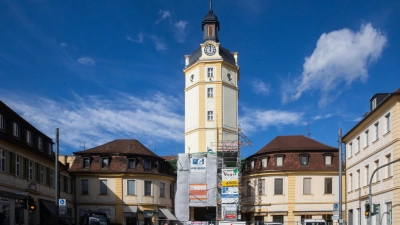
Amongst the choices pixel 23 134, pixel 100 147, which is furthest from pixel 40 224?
pixel 100 147

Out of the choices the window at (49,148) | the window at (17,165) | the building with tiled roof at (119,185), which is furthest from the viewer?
the building with tiled roof at (119,185)

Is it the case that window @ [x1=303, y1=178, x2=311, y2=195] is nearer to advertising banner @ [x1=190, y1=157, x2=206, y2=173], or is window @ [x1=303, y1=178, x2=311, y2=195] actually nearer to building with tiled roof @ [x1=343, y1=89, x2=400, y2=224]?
building with tiled roof @ [x1=343, y1=89, x2=400, y2=224]

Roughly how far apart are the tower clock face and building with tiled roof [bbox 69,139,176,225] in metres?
13.9

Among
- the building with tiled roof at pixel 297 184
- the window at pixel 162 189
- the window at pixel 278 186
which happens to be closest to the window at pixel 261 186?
the building with tiled roof at pixel 297 184

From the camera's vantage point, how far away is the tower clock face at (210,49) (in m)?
56.3

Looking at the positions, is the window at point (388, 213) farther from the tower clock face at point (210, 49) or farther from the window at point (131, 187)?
the tower clock face at point (210, 49)

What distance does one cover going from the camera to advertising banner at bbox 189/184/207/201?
164 feet

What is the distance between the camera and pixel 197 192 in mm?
50344

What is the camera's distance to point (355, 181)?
129 ft

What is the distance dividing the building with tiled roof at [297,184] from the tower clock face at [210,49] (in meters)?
13.8

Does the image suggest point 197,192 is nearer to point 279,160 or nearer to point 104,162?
point 279,160

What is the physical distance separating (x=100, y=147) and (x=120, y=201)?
7032 mm

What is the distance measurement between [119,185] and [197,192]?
8.07 meters

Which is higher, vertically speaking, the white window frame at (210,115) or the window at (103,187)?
the white window frame at (210,115)
